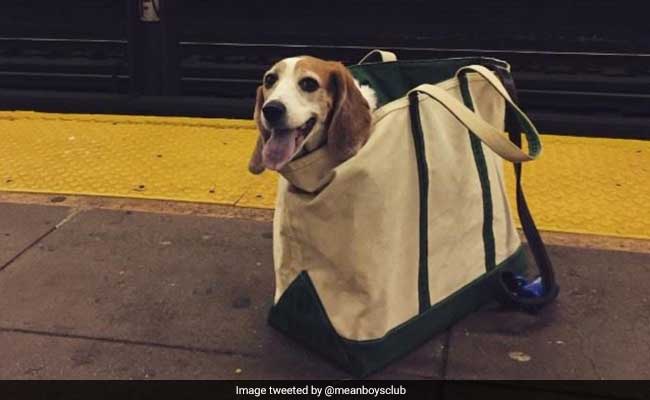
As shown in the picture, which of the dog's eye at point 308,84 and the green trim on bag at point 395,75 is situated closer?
the dog's eye at point 308,84

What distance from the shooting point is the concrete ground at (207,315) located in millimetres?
2221

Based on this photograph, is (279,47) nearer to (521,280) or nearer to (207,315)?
(207,315)

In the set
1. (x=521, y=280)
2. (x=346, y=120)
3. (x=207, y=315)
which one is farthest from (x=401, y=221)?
(x=207, y=315)

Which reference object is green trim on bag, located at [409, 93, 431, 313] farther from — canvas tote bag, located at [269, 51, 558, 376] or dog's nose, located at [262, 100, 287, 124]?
dog's nose, located at [262, 100, 287, 124]

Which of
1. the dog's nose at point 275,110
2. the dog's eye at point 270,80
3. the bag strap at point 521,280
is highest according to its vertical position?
the dog's eye at point 270,80

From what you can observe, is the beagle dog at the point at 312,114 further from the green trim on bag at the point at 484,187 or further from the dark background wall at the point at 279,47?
the dark background wall at the point at 279,47

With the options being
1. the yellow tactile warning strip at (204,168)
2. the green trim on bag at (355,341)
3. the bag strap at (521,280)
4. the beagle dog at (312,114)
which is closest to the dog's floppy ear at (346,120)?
the beagle dog at (312,114)

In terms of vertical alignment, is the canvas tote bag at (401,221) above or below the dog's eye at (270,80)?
below

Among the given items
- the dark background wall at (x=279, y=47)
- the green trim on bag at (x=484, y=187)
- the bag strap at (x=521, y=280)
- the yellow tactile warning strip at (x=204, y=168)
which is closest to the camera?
the green trim on bag at (x=484, y=187)

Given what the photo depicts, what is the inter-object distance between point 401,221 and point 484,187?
1.45ft

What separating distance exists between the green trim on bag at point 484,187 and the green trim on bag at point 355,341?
0.09 meters
